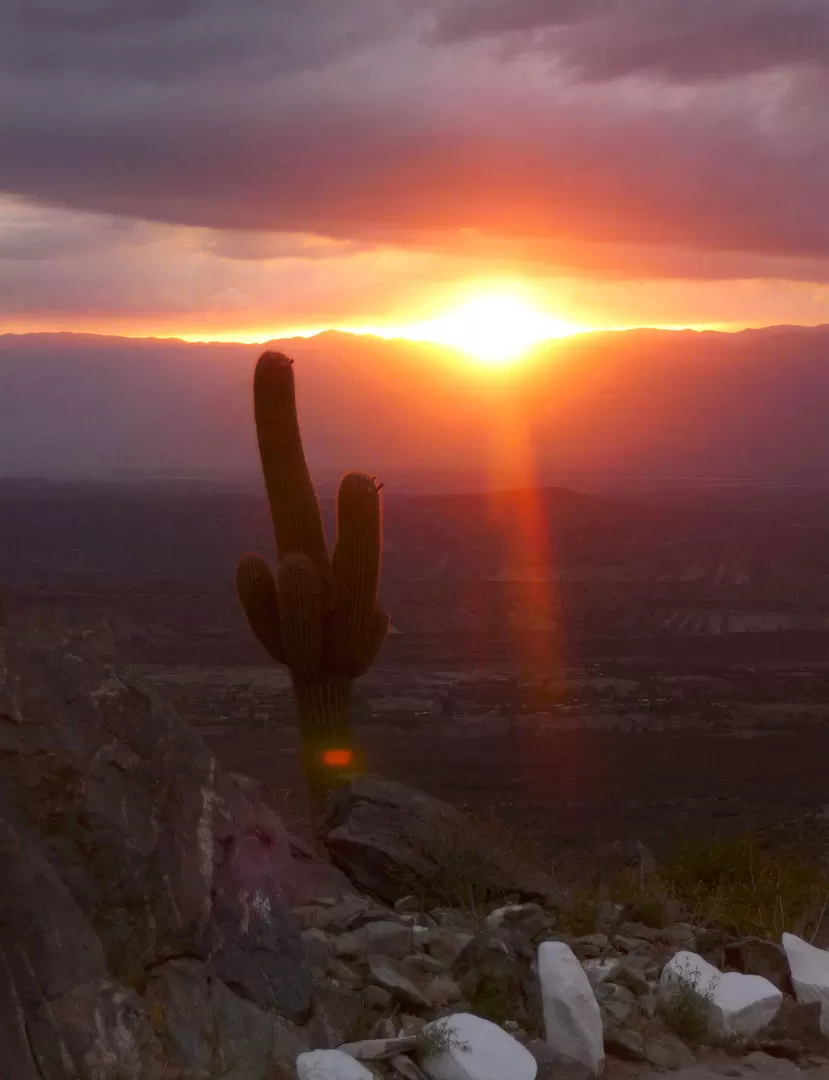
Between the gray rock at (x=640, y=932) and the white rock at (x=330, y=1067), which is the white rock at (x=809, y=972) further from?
the white rock at (x=330, y=1067)

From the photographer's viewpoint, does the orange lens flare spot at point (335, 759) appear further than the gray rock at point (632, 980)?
Yes

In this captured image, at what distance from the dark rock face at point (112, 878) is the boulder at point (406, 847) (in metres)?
2.63

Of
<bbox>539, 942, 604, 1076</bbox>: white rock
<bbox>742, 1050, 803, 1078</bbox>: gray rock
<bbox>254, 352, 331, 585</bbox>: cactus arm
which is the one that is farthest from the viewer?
<bbox>254, 352, 331, 585</bbox>: cactus arm

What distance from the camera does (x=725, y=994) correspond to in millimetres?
7809

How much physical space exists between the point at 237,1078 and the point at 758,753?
2667cm

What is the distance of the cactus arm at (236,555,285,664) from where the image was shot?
51.2 feet

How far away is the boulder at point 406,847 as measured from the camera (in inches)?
393

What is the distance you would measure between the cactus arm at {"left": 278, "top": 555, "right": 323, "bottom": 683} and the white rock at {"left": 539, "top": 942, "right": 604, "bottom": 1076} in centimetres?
818

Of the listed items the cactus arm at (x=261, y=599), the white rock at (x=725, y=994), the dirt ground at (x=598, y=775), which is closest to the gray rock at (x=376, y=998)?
the white rock at (x=725, y=994)

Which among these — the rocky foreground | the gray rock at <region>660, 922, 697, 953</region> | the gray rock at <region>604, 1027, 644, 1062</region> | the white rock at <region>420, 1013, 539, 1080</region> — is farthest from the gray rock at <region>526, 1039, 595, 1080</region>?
the gray rock at <region>660, 922, 697, 953</region>

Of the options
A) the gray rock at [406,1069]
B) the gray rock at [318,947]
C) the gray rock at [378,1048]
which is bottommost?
the gray rock at [406,1069]

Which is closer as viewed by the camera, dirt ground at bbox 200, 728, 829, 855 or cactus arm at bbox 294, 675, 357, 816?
cactus arm at bbox 294, 675, 357, 816

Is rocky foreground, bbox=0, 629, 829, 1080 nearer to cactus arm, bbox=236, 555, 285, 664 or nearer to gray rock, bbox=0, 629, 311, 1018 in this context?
gray rock, bbox=0, 629, 311, 1018

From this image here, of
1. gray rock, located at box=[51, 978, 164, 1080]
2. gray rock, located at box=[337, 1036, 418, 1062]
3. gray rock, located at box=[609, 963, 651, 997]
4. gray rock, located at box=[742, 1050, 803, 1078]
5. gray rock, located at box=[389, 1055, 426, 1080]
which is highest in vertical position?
gray rock, located at box=[51, 978, 164, 1080]
